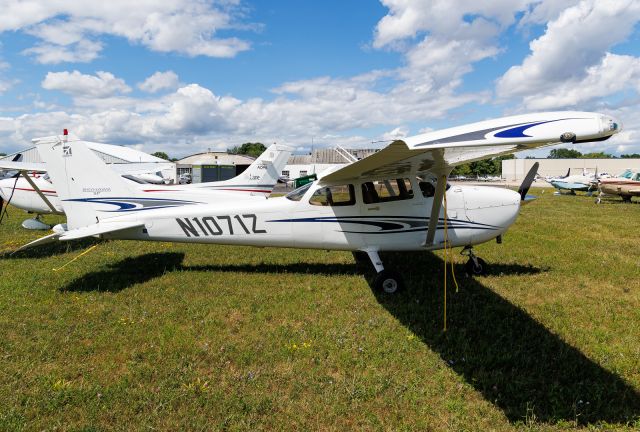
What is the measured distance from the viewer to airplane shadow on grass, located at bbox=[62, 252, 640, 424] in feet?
10.6

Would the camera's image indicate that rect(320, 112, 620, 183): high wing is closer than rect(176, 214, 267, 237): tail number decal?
Yes

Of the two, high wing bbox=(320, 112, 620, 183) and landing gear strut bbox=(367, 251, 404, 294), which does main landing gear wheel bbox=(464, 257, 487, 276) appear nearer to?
landing gear strut bbox=(367, 251, 404, 294)

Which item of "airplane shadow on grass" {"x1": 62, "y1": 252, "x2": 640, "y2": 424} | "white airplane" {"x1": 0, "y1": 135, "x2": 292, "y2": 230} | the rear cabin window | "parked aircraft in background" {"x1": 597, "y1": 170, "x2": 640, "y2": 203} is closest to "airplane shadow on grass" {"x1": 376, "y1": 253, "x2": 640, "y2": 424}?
"airplane shadow on grass" {"x1": 62, "y1": 252, "x2": 640, "y2": 424}

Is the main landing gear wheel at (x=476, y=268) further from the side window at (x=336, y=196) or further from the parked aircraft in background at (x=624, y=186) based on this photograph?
the parked aircraft in background at (x=624, y=186)

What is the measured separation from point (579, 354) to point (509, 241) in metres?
6.35

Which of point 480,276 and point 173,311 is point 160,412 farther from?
point 480,276

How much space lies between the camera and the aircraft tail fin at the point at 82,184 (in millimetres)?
6664

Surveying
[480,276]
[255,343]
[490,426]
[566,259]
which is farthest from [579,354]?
[566,259]

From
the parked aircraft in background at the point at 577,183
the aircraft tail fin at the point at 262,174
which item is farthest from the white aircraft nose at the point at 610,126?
the parked aircraft in background at the point at 577,183

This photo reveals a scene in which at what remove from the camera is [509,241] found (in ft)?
32.7

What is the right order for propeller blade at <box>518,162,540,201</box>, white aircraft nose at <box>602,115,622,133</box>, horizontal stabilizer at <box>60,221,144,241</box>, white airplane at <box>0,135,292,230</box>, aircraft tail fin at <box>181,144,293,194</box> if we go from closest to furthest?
white aircraft nose at <box>602,115,622,133</box>, horizontal stabilizer at <box>60,221,144,241</box>, propeller blade at <box>518,162,540,201</box>, white airplane at <box>0,135,292,230</box>, aircraft tail fin at <box>181,144,293,194</box>

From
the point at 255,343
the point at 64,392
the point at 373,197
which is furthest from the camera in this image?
the point at 373,197

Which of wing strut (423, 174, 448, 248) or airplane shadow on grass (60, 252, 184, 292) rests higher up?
wing strut (423, 174, 448, 248)

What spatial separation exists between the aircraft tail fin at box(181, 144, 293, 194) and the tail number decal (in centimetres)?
697
